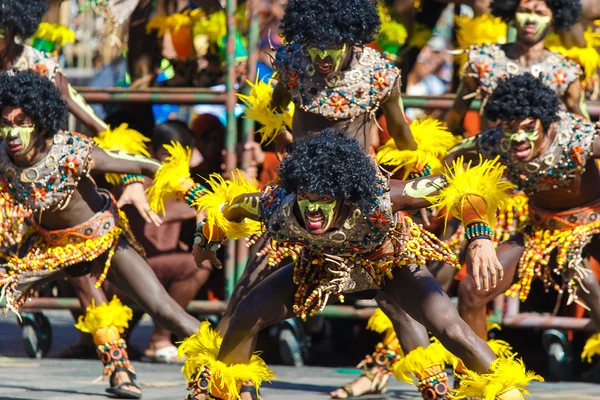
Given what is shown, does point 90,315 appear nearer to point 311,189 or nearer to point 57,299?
point 57,299

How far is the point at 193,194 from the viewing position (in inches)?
218

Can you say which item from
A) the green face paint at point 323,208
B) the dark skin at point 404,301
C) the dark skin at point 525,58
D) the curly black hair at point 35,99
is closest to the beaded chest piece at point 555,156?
the dark skin at point 525,58

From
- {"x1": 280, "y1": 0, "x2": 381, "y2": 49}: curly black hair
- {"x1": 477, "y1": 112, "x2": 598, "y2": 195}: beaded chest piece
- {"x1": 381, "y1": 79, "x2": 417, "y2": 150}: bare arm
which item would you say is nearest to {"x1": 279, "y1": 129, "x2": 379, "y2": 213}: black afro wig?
{"x1": 280, "y1": 0, "x2": 381, "y2": 49}: curly black hair

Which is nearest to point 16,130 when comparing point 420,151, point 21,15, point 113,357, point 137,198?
point 137,198

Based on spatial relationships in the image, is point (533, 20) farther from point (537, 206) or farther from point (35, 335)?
point (35, 335)

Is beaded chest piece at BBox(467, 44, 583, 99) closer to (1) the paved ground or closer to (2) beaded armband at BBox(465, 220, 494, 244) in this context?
(1) the paved ground

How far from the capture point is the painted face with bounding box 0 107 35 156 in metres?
5.92

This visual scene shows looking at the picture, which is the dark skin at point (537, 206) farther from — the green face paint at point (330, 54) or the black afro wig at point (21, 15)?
the black afro wig at point (21, 15)

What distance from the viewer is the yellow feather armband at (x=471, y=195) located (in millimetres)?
4734

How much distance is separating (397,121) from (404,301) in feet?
3.88

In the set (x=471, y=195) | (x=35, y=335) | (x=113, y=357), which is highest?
(x=471, y=195)

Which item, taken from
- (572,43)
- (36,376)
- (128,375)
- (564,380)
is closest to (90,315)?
(128,375)

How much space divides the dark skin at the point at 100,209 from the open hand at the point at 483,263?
1.78 meters

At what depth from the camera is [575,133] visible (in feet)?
19.6
